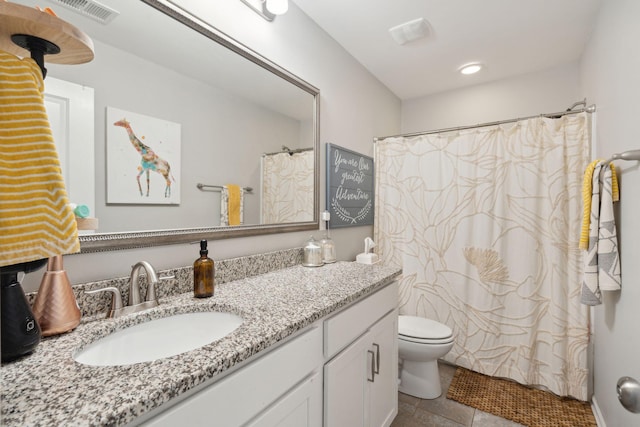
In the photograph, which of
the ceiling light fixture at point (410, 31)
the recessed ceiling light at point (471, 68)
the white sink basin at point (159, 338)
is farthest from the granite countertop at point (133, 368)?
the recessed ceiling light at point (471, 68)

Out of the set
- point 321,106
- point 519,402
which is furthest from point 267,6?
point 519,402

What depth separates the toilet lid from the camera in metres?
1.90

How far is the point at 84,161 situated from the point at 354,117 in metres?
1.82

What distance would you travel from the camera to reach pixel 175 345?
36.6 inches

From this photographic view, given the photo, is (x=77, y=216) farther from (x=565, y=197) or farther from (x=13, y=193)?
(x=565, y=197)

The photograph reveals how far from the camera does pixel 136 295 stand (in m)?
0.96

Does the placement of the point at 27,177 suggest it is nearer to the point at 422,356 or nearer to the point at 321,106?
the point at 321,106

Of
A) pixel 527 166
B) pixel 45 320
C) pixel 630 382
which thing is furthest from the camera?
pixel 527 166

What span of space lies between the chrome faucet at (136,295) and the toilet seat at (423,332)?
1.56 metres

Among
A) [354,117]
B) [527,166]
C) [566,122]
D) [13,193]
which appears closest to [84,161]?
[13,193]

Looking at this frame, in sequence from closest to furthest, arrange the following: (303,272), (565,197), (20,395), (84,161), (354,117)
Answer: (20,395) < (84,161) < (303,272) < (565,197) < (354,117)

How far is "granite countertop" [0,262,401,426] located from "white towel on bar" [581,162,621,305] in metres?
1.25

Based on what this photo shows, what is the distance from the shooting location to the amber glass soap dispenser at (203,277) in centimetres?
108

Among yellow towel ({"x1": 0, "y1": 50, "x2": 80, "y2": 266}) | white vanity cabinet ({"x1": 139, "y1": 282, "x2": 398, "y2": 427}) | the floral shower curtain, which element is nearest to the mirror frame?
yellow towel ({"x1": 0, "y1": 50, "x2": 80, "y2": 266})
